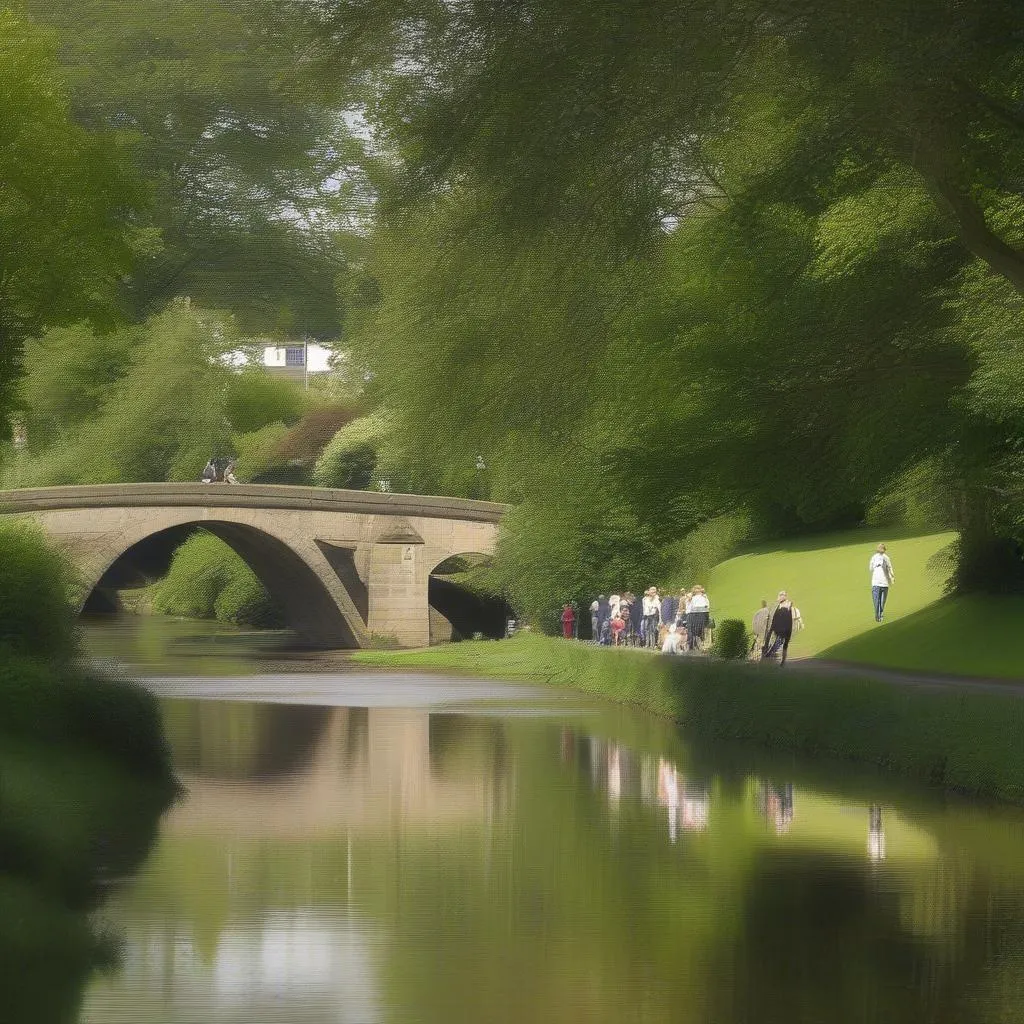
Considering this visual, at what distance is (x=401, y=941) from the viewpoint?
37.4 feet

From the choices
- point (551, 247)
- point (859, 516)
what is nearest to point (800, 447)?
point (551, 247)

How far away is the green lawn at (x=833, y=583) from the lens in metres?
35.9

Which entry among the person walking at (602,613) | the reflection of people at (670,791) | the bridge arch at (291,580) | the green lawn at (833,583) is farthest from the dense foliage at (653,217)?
the bridge arch at (291,580)

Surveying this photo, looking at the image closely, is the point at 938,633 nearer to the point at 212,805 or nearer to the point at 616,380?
the point at 616,380

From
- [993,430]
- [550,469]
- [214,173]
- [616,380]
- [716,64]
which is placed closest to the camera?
[716,64]

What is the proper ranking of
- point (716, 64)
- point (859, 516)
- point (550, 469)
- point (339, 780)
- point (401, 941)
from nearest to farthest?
point (401, 941), point (716, 64), point (339, 780), point (550, 469), point (859, 516)

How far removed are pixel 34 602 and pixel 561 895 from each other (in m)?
9.92

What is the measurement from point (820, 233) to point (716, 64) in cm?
712

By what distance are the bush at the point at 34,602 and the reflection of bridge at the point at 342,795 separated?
6.25ft

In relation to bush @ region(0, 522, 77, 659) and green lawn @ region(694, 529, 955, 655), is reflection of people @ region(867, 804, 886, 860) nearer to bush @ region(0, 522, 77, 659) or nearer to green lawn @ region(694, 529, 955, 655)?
bush @ region(0, 522, 77, 659)

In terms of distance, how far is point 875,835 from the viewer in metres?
16.4

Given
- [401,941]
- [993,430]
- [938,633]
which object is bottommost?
[401,941]

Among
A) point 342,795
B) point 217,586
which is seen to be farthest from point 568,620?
point 217,586

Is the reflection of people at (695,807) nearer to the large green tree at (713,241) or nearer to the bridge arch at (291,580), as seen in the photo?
the large green tree at (713,241)
